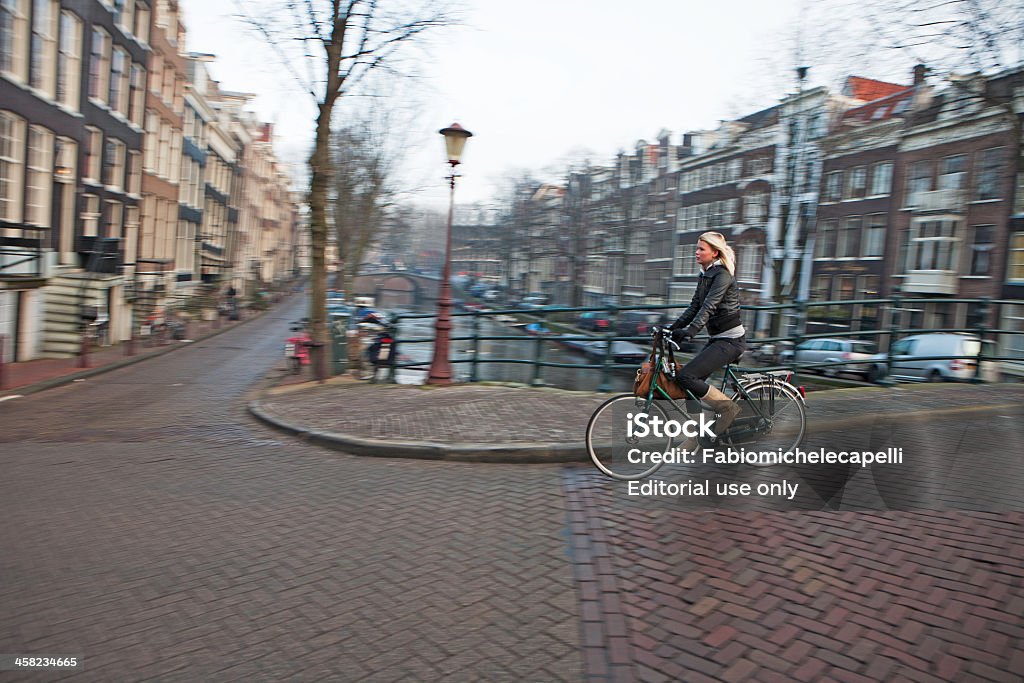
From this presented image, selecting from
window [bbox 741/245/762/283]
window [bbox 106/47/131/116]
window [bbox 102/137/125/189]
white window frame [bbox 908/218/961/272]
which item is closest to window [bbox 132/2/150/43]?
window [bbox 106/47/131/116]

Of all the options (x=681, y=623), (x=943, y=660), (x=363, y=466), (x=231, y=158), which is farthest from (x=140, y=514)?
A: (x=231, y=158)

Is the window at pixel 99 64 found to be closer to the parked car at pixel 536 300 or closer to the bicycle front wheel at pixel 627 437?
the bicycle front wheel at pixel 627 437

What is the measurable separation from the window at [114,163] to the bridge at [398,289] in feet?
157

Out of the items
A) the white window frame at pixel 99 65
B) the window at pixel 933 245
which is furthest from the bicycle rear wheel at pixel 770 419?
the window at pixel 933 245

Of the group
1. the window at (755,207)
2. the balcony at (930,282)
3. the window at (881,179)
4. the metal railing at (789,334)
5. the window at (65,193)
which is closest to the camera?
the metal railing at (789,334)

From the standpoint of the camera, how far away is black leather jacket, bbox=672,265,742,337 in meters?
5.61

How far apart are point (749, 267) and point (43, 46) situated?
25857 millimetres

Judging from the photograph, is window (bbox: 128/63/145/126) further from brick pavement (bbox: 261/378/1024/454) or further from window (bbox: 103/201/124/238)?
brick pavement (bbox: 261/378/1024/454)

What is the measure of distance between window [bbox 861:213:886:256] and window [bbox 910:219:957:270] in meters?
1.17

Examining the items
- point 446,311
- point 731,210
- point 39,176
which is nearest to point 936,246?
point 731,210

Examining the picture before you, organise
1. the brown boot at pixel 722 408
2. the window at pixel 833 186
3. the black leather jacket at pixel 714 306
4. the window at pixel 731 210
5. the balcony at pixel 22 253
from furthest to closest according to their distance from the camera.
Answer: the window at pixel 731 210 → the window at pixel 833 186 → the balcony at pixel 22 253 → the brown boot at pixel 722 408 → the black leather jacket at pixel 714 306

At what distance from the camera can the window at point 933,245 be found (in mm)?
30641

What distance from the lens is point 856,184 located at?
32250mm

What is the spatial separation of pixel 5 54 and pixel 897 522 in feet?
67.6
